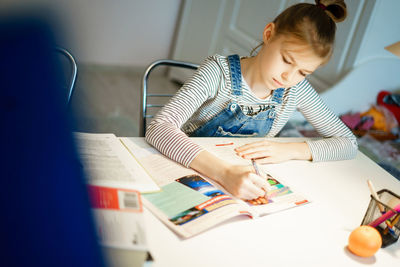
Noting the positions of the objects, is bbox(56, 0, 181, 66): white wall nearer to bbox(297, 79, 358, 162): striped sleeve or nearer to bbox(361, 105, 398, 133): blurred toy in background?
bbox(361, 105, 398, 133): blurred toy in background

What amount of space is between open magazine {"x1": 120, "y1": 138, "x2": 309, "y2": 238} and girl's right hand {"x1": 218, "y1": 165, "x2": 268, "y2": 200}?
15 millimetres

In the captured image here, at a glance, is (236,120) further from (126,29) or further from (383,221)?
(126,29)

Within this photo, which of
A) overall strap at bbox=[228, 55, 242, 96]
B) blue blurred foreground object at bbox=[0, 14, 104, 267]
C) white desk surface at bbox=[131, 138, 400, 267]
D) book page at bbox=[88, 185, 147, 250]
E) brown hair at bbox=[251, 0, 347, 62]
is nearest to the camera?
blue blurred foreground object at bbox=[0, 14, 104, 267]

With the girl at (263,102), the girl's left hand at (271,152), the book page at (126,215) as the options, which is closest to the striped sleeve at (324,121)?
the girl at (263,102)

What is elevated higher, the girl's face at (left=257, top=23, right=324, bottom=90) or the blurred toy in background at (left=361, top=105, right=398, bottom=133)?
the girl's face at (left=257, top=23, right=324, bottom=90)

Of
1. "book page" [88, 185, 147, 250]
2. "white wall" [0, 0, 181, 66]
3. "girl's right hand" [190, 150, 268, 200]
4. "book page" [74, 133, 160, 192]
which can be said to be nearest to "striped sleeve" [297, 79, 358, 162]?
"girl's right hand" [190, 150, 268, 200]

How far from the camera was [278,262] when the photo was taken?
72 centimetres

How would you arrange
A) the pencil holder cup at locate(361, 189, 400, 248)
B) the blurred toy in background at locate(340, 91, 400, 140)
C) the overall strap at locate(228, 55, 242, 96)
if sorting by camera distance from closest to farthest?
the pencil holder cup at locate(361, 189, 400, 248)
the overall strap at locate(228, 55, 242, 96)
the blurred toy in background at locate(340, 91, 400, 140)

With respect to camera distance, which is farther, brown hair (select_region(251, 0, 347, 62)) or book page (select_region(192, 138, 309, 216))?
brown hair (select_region(251, 0, 347, 62))

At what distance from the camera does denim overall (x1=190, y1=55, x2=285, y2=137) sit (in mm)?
1238

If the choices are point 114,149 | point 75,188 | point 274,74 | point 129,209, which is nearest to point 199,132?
point 274,74

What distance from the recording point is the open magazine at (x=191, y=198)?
75 centimetres

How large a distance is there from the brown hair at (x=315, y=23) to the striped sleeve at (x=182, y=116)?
0.77ft

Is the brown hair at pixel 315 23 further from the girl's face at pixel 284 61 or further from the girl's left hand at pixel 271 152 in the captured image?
the girl's left hand at pixel 271 152
